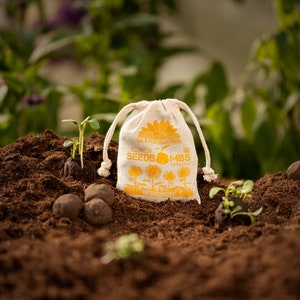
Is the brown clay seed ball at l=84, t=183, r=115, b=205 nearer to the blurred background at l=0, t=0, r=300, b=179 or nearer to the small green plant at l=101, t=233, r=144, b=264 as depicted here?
the small green plant at l=101, t=233, r=144, b=264

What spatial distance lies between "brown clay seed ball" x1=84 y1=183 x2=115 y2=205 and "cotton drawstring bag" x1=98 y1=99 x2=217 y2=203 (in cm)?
10

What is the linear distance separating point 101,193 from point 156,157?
0.16 metres

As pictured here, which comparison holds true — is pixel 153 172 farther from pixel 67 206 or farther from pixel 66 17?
pixel 66 17

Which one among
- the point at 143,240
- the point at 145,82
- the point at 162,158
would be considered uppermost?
the point at 145,82

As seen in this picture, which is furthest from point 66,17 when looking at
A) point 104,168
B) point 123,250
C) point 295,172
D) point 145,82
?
point 123,250

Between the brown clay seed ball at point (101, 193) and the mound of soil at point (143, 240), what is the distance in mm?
28

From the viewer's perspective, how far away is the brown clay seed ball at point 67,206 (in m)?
0.90

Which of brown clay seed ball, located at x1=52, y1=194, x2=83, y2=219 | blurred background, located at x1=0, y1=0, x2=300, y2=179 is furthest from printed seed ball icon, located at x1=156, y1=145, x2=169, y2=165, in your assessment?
blurred background, located at x1=0, y1=0, x2=300, y2=179

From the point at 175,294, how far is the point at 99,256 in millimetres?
152

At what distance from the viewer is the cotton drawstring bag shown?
1.06 m

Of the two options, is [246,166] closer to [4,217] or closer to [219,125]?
[219,125]

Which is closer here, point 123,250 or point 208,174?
point 123,250

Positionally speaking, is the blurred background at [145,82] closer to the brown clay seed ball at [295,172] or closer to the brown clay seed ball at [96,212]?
the brown clay seed ball at [295,172]

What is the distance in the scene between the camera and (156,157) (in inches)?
41.8
